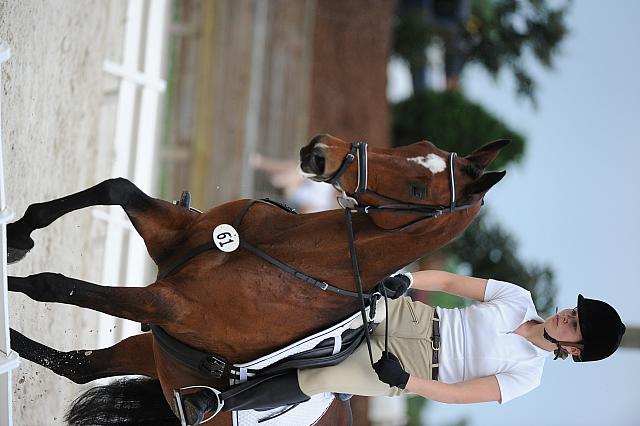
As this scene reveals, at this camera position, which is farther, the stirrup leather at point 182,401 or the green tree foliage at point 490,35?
the green tree foliage at point 490,35

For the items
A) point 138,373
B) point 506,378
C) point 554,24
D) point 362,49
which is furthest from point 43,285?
point 554,24

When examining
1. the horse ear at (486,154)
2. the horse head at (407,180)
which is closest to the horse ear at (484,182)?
the horse head at (407,180)

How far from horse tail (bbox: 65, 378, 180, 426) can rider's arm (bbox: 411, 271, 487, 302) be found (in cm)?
145

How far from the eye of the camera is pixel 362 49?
12320 millimetres

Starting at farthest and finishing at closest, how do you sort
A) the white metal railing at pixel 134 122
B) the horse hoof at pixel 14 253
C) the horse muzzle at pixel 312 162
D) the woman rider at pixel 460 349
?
1. the white metal railing at pixel 134 122
2. the horse hoof at pixel 14 253
3. the woman rider at pixel 460 349
4. the horse muzzle at pixel 312 162

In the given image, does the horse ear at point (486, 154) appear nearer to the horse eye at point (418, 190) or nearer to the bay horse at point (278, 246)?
the bay horse at point (278, 246)

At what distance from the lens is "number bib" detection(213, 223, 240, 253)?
10.3ft

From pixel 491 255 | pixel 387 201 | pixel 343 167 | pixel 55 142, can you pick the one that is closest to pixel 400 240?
pixel 387 201

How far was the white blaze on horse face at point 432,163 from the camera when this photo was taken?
2848 mm

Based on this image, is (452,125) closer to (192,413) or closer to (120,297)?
(192,413)

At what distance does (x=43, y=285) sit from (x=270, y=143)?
24.4ft

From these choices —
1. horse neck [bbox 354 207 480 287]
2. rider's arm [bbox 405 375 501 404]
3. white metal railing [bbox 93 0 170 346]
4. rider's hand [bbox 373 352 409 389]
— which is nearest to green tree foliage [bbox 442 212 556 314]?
white metal railing [bbox 93 0 170 346]

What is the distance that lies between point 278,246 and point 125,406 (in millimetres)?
1560

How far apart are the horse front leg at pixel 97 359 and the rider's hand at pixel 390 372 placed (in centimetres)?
132
